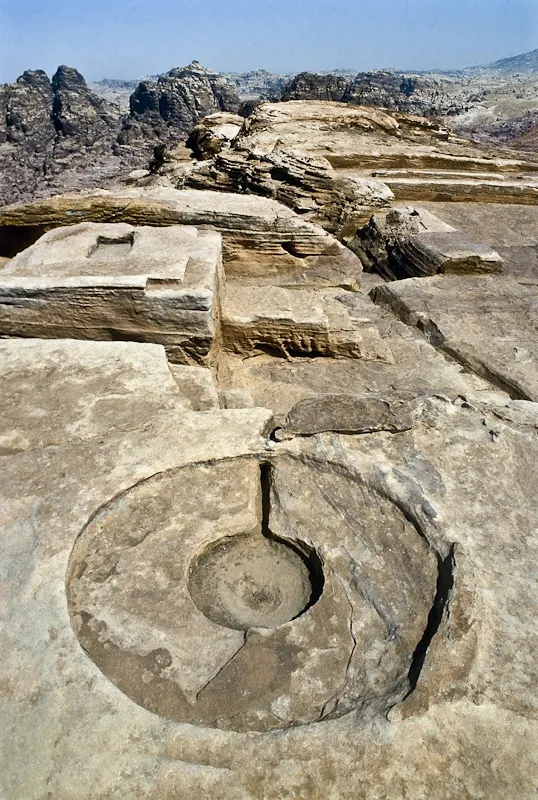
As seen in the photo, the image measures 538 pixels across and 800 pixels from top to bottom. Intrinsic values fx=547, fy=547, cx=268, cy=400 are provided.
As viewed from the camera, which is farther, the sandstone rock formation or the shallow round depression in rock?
the shallow round depression in rock

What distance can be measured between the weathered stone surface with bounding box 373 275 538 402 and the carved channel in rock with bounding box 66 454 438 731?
1886mm

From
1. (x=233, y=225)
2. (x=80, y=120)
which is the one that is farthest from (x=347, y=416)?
(x=80, y=120)

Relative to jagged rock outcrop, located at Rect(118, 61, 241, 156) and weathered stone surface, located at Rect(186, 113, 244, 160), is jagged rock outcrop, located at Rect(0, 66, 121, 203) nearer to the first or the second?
jagged rock outcrop, located at Rect(118, 61, 241, 156)

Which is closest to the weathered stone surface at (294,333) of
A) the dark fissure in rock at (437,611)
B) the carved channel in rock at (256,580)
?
the carved channel in rock at (256,580)

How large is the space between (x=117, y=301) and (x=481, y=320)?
9.68 ft

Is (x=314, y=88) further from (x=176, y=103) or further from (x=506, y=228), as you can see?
(x=506, y=228)

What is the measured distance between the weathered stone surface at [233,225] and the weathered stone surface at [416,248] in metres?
0.47

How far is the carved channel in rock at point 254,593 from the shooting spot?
5.36 ft

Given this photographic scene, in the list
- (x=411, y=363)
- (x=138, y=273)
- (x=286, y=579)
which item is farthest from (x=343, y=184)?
(x=286, y=579)

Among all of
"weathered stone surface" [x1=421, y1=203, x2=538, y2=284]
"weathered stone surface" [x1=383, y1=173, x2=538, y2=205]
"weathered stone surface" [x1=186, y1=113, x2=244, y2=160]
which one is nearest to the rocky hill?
"weathered stone surface" [x1=186, y1=113, x2=244, y2=160]

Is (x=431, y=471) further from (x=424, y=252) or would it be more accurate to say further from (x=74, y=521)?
(x=424, y=252)

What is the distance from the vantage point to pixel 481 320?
4.57 m

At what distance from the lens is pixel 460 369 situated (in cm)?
398

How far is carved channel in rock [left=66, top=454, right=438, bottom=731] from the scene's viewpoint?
1633 millimetres
